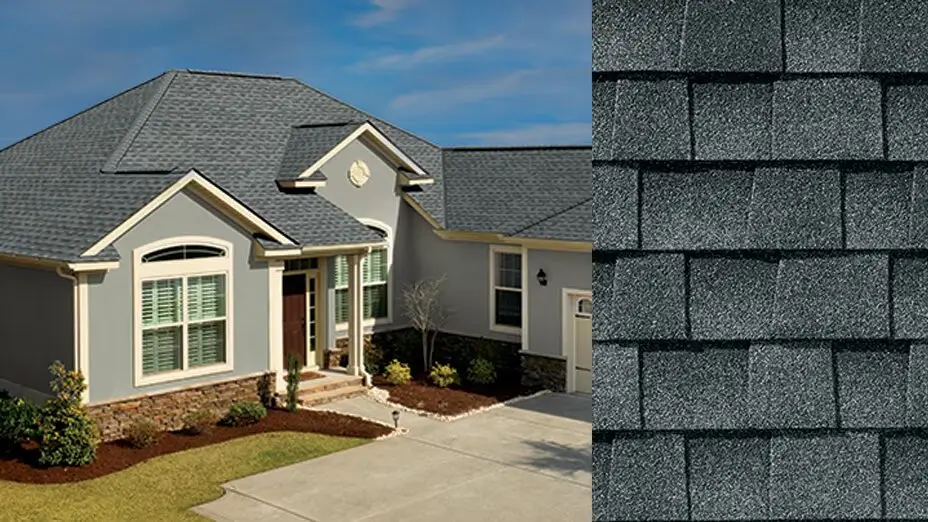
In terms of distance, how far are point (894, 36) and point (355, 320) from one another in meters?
18.0

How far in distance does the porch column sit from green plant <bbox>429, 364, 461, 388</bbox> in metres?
1.67

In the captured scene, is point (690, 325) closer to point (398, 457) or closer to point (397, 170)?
point (398, 457)

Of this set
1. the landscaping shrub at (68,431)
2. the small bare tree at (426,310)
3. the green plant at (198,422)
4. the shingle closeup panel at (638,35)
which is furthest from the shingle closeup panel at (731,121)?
the small bare tree at (426,310)

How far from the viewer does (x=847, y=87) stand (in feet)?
8.14

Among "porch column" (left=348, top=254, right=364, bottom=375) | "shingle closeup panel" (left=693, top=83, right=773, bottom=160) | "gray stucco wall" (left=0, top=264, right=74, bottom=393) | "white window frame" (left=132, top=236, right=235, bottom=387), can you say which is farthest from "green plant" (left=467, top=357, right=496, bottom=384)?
"shingle closeup panel" (left=693, top=83, right=773, bottom=160)

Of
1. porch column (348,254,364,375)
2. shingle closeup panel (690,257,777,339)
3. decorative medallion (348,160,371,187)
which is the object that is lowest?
porch column (348,254,364,375)

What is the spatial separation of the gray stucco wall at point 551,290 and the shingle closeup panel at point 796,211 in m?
17.0

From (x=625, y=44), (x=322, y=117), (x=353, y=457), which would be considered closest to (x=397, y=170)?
(x=322, y=117)

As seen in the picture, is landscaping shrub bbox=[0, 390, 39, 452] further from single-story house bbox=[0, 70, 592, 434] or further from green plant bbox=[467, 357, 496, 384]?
green plant bbox=[467, 357, 496, 384]

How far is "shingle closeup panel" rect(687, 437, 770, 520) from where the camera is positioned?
2.46m

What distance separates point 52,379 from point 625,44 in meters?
15.9

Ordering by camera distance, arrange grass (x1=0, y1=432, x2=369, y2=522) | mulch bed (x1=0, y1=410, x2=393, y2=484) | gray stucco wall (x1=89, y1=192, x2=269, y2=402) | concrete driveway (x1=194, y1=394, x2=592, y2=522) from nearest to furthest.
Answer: concrete driveway (x1=194, y1=394, x2=592, y2=522), grass (x1=0, y1=432, x2=369, y2=522), mulch bed (x1=0, y1=410, x2=393, y2=484), gray stucco wall (x1=89, y1=192, x2=269, y2=402)

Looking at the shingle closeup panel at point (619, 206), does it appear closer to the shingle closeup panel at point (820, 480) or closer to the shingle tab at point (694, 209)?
the shingle tab at point (694, 209)

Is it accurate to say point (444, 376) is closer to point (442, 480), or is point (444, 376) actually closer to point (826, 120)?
point (442, 480)
